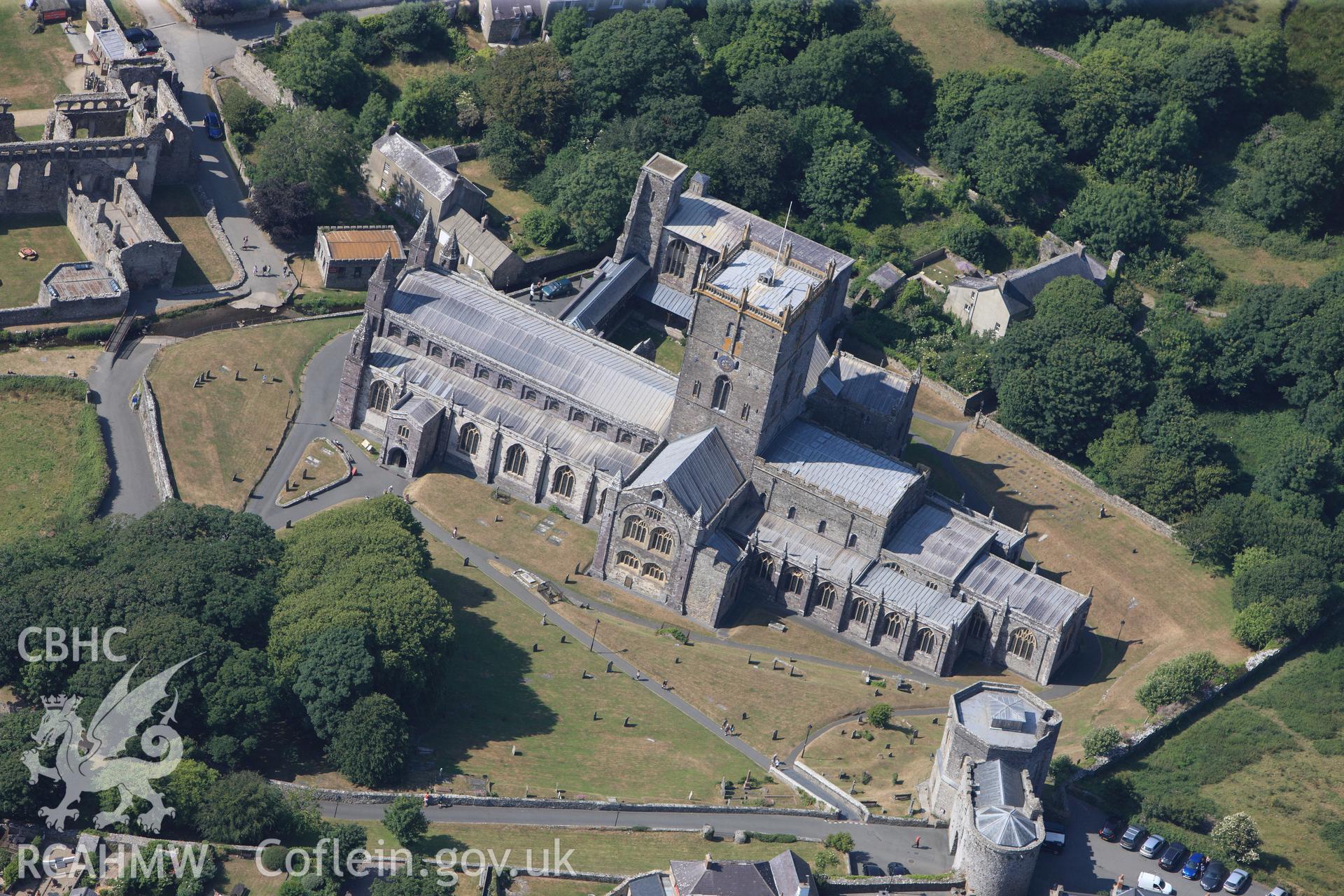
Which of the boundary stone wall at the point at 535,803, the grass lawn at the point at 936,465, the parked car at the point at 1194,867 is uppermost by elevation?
the grass lawn at the point at 936,465

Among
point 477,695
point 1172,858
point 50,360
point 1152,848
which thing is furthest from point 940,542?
point 50,360

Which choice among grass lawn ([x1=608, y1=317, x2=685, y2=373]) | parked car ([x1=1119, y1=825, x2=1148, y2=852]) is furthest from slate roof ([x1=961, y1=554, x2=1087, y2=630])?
grass lawn ([x1=608, y1=317, x2=685, y2=373])

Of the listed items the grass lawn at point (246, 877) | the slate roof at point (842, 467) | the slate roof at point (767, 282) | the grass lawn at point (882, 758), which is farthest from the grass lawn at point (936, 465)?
the grass lawn at point (246, 877)

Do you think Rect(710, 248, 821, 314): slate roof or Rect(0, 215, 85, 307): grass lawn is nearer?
Rect(710, 248, 821, 314): slate roof

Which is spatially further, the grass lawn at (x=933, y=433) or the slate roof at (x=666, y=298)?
the slate roof at (x=666, y=298)

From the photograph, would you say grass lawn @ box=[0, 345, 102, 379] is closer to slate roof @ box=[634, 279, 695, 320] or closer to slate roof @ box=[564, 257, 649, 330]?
slate roof @ box=[564, 257, 649, 330]

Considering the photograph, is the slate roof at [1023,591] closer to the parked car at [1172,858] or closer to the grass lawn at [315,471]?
the parked car at [1172,858]

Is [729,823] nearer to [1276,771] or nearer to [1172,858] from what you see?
[1172,858]
